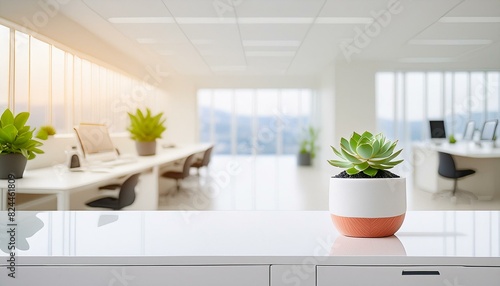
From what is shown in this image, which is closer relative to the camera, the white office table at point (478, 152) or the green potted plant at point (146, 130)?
the green potted plant at point (146, 130)

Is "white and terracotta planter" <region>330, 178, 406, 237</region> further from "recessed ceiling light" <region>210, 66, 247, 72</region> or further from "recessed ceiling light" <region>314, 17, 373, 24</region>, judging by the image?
"recessed ceiling light" <region>210, 66, 247, 72</region>

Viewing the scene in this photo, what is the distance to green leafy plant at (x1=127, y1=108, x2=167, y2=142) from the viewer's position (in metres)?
4.14

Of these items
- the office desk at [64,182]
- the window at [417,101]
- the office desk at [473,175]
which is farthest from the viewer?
the window at [417,101]

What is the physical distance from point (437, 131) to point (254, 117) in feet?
18.4

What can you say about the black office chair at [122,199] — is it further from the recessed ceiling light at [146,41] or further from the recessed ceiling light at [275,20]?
the recessed ceiling light at [146,41]

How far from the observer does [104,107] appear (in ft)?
20.6

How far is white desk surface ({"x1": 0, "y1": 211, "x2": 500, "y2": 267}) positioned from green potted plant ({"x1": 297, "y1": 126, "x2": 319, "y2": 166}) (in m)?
8.80

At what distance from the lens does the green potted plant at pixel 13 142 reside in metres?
2.28

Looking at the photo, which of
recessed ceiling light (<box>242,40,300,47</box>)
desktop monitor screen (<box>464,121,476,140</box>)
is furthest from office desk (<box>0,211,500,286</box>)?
desktop monitor screen (<box>464,121,476,140</box>)

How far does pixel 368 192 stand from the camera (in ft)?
2.52

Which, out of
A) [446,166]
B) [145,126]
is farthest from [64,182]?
[446,166]

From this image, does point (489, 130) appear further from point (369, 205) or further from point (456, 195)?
point (369, 205)
